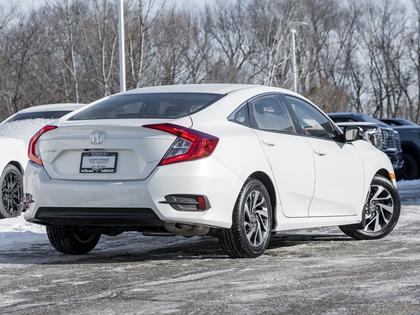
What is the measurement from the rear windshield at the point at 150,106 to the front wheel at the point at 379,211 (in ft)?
7.64

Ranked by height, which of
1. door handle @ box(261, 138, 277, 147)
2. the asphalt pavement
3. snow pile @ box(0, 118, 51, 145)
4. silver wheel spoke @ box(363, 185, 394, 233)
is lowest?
the asphalt pavement

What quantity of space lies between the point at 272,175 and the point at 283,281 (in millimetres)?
1388

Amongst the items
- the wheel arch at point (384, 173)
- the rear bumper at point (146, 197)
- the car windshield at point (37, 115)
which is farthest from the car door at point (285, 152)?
the car windshield at point (37, 115)

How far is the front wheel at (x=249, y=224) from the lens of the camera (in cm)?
572

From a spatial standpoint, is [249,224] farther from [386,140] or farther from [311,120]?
[386,140]

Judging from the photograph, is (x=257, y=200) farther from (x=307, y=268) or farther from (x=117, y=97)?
(x=117, y=97)

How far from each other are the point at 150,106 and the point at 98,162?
76cm

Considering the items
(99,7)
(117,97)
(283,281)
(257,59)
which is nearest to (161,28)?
(99,7)

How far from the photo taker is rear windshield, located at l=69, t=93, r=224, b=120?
5.82m

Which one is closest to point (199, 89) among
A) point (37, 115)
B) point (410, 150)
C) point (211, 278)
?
point (211, 278)

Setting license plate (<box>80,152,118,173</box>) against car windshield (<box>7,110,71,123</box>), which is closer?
license plate (<box>80,152,118,173</box>)

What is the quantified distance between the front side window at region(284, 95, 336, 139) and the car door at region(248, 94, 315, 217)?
220 millimetres

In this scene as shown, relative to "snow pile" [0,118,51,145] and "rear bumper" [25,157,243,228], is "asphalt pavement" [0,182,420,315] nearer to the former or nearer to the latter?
"rear bumper" [25,157,243,228]

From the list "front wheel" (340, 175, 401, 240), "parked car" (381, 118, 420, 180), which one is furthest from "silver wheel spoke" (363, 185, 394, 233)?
"parked car" (381, 118, 420, 180)
